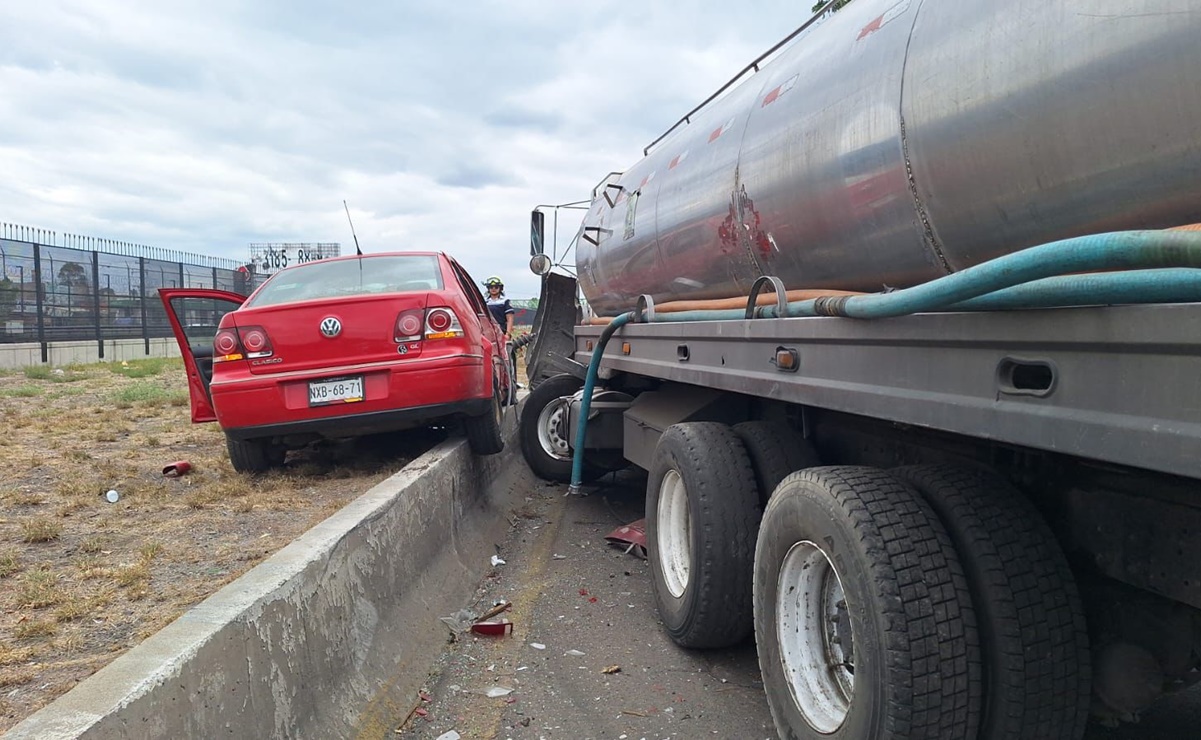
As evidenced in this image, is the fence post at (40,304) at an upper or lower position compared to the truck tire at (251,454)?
upper

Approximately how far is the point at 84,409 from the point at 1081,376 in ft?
34.3

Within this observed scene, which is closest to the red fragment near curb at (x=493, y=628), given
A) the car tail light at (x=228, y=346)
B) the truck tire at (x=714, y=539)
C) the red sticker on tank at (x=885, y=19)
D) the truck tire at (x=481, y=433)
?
the truck tire at (x=714, y=539)

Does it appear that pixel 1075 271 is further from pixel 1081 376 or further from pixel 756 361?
pixel 756 361

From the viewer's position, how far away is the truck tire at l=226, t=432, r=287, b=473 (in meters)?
5.42

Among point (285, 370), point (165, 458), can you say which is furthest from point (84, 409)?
point (285, 370)

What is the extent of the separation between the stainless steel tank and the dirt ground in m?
2.78

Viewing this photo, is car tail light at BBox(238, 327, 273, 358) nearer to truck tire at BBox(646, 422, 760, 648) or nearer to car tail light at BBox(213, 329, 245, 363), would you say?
car tail light at BBox(213, 329, 245, 363)

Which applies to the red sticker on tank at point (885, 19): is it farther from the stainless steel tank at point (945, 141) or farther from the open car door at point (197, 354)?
the open car door at point (197, 354)

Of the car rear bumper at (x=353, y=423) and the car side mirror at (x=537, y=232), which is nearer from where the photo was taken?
the car rear bumper at (x=353, y=423)

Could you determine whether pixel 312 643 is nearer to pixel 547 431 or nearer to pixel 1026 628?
pixel 1026 628

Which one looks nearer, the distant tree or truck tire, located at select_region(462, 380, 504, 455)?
truck tire, located at select_region(462, 380, 504, 455)

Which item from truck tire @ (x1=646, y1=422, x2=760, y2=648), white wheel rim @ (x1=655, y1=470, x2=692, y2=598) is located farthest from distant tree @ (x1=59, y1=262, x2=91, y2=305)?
truck tire @ (x1=646, y1=422, x2=760, y2=648)

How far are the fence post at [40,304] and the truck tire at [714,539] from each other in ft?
55.4

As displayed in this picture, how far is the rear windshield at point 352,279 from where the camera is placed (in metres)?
5.45
